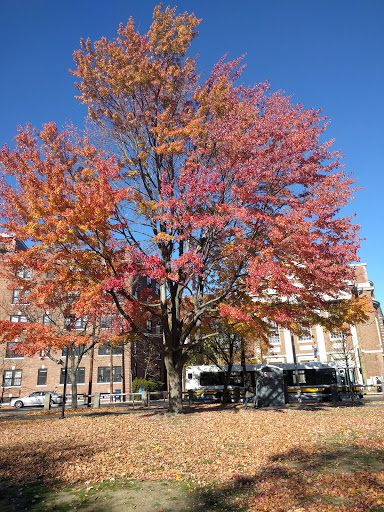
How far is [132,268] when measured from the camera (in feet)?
45.7

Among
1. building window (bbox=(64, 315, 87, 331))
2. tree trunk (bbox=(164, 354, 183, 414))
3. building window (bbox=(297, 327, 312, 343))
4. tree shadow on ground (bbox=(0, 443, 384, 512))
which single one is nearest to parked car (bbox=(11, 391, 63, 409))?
building window (bbox=(64, 315, 87, 331))

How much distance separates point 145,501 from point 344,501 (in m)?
3.04

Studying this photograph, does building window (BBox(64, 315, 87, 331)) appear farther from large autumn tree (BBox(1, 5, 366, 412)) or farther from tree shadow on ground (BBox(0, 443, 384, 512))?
tree shadow on ground (BBox(0, 443, 384, 512))

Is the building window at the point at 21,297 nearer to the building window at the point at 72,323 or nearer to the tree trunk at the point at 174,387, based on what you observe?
the building window at the point at 72,323

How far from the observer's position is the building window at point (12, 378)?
134 ft

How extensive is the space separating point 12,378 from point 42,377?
3.20 m

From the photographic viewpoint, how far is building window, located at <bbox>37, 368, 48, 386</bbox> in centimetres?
4131

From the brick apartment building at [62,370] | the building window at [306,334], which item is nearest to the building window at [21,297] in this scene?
the brick apartment building at [62,370]

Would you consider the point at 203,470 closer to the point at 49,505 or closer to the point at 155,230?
the point at 49,505

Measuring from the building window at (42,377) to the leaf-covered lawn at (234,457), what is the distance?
29538 mm

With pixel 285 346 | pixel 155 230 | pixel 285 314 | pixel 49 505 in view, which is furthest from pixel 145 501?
pixel 285 346

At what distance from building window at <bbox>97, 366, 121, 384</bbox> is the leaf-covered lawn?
2794 centimetres

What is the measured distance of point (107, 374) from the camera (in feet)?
137

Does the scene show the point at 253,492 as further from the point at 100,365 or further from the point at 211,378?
the point at 100,365
